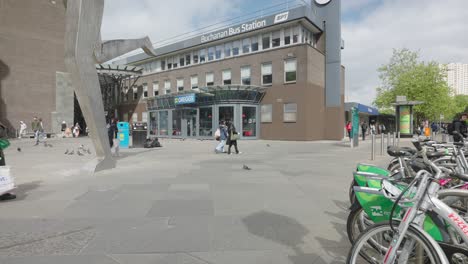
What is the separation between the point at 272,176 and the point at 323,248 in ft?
15.5

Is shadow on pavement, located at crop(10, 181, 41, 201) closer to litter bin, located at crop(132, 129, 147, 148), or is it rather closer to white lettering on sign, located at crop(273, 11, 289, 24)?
litter bin, located at crop(132, 129, 147, 148)

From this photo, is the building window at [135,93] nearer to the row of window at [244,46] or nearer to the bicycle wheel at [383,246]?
the row of window at [244,46]

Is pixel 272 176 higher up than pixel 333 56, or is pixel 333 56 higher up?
pixel 333 56

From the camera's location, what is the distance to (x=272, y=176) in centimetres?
831

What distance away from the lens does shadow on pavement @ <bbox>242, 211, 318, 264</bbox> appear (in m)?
3.42

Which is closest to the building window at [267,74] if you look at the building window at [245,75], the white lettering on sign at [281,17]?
the building window at [245,75]

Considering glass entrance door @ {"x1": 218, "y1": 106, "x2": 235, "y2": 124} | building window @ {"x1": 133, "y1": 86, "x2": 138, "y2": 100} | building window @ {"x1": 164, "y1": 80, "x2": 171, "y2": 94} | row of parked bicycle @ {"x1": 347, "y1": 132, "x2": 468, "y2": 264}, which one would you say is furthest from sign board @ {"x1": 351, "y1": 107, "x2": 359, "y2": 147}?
building window @ {"x1": 133, "y1": 86, "x2": 138, "y2": 100}

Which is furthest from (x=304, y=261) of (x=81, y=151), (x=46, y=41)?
(x=46, y=41)

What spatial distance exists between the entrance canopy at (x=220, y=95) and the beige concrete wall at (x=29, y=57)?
1381cm

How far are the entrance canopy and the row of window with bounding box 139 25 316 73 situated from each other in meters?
4.44

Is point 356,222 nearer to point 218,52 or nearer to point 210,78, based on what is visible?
point 210,78

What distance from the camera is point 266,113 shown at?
2720 cm

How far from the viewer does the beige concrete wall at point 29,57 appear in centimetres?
2848

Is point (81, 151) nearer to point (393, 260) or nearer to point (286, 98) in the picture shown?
point (393, 260)
